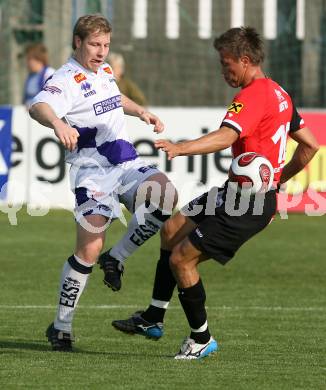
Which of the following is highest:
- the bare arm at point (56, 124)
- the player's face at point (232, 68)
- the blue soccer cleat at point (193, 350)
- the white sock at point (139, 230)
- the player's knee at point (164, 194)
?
the player's face at point (232, 68)

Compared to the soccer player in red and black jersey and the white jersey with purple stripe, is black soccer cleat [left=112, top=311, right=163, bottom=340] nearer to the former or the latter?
the soccer player in red and black jersey

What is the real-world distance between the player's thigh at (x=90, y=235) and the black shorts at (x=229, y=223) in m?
0.77

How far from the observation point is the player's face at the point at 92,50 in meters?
8.36

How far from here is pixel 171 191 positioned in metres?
8.62

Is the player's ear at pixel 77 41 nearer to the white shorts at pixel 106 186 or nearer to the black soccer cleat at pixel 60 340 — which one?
the white shorts at pixel 106 186

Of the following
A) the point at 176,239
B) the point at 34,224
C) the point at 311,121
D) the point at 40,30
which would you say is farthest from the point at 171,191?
the point at 40,30

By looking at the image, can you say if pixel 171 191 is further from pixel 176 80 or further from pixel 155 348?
pixel 176 80

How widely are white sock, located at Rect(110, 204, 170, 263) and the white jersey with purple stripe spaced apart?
40cm

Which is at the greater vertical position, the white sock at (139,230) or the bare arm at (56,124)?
the bare arm at (56,124)

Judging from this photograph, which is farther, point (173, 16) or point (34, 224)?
point (173, 16)

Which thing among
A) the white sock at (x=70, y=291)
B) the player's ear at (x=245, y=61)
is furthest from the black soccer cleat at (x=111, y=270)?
the player's ear at (x=245, y=61)

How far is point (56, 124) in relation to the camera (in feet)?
25.5

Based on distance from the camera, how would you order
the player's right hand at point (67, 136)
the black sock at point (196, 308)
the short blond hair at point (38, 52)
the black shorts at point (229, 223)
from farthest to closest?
1. the short blond hair at point (38, 52)
2. the black sock at point (196, 308)
3. the black shorts at point (229, 223)
4. the player's right hand at point (67, 136)

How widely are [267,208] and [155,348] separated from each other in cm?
128
